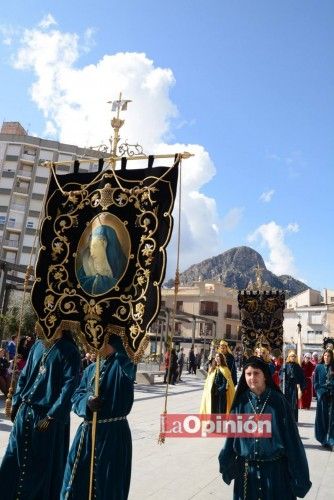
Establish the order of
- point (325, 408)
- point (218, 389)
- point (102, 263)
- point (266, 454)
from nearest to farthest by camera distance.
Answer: point (266, 454)
point (102, 263)
point (325, 408)
point (218, 389)

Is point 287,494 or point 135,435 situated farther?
point 135,435

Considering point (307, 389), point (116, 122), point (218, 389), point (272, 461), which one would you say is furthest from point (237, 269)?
point (272, 461)

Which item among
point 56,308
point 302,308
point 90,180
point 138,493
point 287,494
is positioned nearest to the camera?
point 287,494

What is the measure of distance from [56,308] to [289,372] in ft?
26.4

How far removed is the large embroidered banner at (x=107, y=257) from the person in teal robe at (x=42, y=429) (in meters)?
0.32

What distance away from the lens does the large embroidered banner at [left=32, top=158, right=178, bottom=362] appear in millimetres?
4184

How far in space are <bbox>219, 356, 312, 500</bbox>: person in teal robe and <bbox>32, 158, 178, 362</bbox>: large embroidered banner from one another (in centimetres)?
103

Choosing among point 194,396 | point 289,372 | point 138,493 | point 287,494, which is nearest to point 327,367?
point 289,372

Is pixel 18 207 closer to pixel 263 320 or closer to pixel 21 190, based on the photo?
pixel 21 190

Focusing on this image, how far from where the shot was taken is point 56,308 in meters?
4.49

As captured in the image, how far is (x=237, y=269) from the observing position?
472 feet

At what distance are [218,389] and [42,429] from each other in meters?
6.63

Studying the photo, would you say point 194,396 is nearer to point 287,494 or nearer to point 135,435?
point 135,435

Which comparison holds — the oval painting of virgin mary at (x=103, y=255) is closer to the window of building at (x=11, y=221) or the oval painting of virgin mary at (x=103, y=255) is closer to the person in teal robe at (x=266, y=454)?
the person in teal robe at (x=266, y=454)
